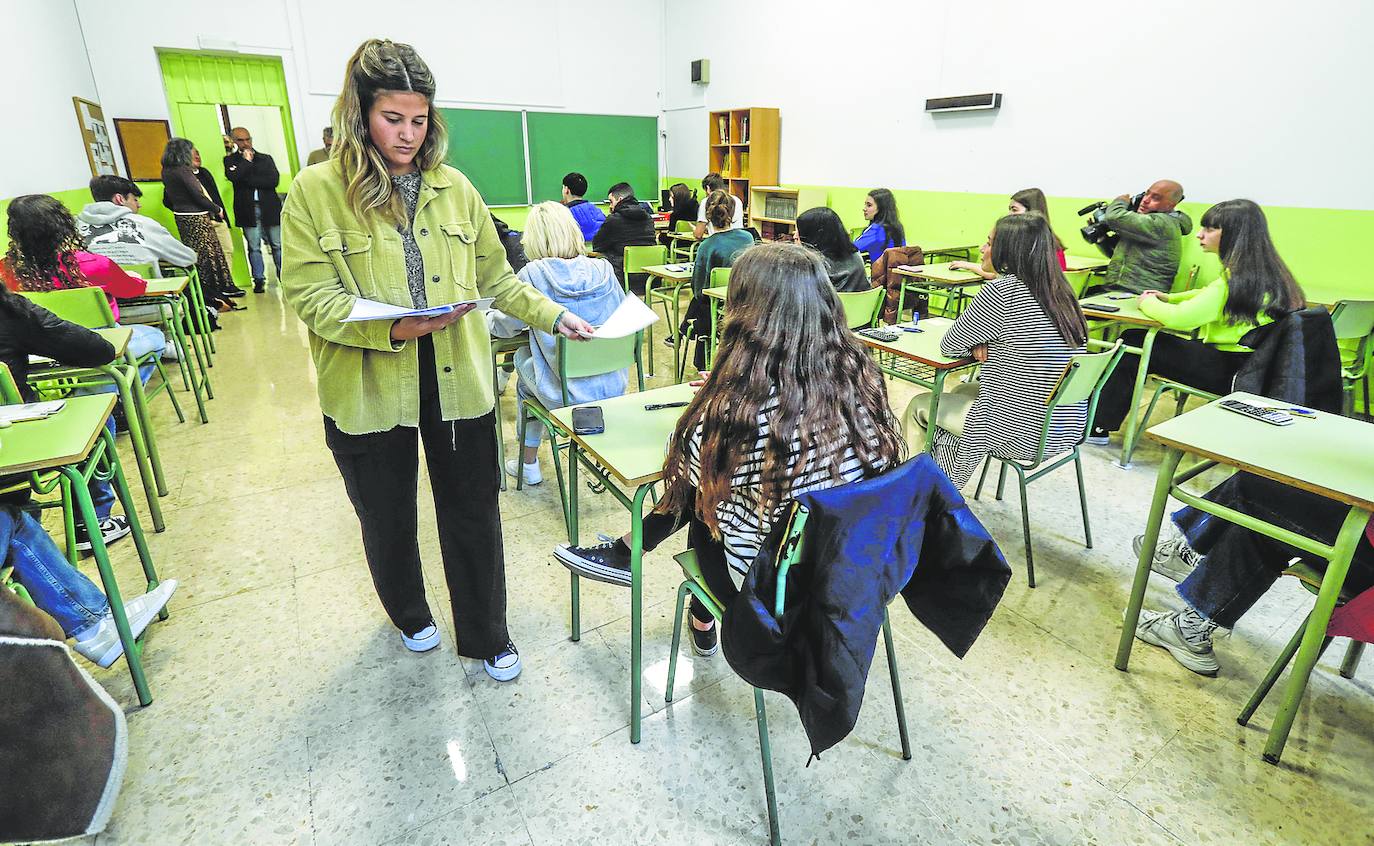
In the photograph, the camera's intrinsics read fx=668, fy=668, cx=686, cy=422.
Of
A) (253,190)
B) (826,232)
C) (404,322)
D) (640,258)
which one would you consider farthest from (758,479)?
(253,190)

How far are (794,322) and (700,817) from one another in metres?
1.07

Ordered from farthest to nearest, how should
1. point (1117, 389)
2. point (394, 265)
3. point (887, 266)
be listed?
point (887, 266) → point (1117, 389) → point (394, 265)

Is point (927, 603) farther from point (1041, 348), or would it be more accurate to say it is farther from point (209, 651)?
point (209, 651)

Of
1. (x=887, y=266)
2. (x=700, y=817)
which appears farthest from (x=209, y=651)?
(x=887, y=266)

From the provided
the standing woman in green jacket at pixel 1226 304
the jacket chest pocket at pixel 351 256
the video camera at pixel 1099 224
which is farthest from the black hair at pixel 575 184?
the jacket chest pocket at pixel 351 256

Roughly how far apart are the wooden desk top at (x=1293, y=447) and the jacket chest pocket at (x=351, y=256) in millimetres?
1836

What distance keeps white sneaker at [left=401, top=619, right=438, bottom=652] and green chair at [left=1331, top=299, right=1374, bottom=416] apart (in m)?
3.74

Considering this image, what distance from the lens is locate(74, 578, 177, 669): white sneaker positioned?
5.71 feet

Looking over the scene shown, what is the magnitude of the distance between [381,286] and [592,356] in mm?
1219

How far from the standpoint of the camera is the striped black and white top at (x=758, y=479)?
4.15 feet

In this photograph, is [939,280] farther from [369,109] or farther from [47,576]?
[47,576]

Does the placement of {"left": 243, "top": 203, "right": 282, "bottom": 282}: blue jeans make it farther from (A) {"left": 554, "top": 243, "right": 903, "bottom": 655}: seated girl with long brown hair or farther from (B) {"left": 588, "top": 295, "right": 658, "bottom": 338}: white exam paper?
(A) {"left": 554, "top": 243, "right": 903, "bottom": 655}: seated girl with long brown hair

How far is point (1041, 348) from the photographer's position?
7.34 ft

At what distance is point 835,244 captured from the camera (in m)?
3.96
